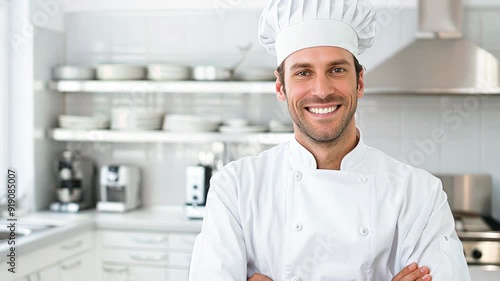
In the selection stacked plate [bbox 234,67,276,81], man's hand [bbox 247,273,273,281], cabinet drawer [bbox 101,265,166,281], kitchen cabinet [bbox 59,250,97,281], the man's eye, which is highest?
stacked plate [bbox 234,67,276,81]

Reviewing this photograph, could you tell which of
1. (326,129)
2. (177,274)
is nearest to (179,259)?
(177,274)

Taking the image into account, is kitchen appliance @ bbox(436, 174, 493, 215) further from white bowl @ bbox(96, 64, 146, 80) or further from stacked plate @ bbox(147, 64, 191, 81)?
white bowl @ bbox(96, 64, 146, 80)

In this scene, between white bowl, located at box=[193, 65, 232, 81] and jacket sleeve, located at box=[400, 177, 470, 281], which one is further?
white bowl, located at box=[193, 65, 232, 81]

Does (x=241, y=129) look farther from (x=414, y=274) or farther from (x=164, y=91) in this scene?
(x=414, y=274)

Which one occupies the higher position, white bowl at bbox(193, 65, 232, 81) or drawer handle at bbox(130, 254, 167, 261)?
white bowl at bbox(193, 65, 232, 81)

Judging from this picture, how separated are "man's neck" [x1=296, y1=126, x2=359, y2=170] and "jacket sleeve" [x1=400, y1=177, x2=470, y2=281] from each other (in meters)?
0.25

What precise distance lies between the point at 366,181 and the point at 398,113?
7.69 ft

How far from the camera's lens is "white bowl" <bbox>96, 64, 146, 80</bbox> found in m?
3.84

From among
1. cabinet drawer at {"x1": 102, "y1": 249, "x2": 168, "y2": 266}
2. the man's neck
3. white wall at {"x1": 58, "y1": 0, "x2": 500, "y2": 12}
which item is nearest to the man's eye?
the man's neck

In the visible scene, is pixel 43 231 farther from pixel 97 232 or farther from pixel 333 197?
pixel 333 197

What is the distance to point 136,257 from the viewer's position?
3566 millimetres

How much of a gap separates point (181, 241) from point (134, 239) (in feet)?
0.92

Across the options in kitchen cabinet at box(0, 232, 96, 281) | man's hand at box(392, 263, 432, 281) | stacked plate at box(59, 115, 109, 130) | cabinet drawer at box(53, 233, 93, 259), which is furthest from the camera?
stacked plate at box(59, 115, 109, 130)

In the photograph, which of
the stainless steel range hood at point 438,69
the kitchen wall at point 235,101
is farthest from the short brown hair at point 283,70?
the kitchen wall at point 235,101
